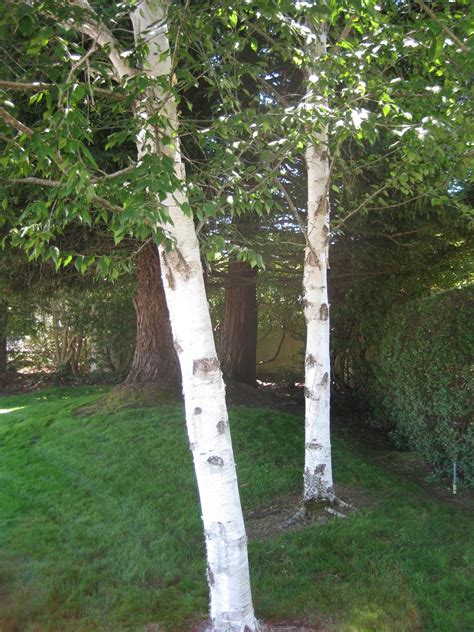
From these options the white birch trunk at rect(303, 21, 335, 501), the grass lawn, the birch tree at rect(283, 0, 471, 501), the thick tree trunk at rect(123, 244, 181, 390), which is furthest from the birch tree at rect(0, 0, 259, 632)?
the thick tree trunk at rect(123, 244, 181, 390)

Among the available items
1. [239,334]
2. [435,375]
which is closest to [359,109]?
[435,375]

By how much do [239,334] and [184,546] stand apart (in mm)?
7326

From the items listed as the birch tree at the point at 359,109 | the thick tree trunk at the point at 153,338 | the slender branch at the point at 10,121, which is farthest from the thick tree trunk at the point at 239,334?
the slender branch at the point at 10,121

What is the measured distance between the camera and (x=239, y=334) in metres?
11.9

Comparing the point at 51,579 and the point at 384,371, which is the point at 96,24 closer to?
the point at 51,579

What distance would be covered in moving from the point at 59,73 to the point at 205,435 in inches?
89.9

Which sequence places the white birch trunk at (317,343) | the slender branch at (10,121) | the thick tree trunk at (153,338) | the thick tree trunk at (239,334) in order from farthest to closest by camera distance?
the thick tree trunk at (239,334)
the thick tree trunk at (153,338)
the white birch trunk at (317,343)
the slender branch at (10,121)

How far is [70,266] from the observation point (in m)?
10.0

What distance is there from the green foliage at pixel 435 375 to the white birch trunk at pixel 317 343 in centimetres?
163

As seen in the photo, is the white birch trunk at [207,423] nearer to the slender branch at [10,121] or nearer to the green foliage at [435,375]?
the slender branch at [10,121]

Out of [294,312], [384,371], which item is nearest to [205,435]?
[384,371]

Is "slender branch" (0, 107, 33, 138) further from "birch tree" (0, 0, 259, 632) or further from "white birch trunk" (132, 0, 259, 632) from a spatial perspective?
"white birch trunk" (132, 0, 259, 632)

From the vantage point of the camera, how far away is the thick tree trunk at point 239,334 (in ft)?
38.6

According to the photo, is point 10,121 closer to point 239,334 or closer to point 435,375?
point 435,375
